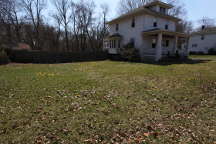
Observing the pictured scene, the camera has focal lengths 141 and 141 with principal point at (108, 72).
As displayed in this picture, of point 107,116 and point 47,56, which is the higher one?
point 47,56

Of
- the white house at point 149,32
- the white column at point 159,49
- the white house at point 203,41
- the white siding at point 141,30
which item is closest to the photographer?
the white column at point 159,49

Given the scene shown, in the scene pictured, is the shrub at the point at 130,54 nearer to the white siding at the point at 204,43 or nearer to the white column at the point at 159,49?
the white column at the point at 159,49

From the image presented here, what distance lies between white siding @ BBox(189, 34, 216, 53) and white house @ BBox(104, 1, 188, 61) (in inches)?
589

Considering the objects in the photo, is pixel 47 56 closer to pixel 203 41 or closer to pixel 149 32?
pixel 149 32

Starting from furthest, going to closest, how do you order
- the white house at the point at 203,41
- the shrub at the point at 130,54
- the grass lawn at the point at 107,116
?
the white house at the point at 203,41 < the shrub at the point at 130,54 < the grass lawn at the point at 107,116

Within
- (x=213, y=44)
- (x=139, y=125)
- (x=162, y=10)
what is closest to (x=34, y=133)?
(x=139, y=125)

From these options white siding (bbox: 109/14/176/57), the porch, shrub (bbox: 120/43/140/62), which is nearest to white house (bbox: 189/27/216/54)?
the porch

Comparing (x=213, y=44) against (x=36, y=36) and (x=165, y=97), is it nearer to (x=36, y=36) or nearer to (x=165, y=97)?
(x=165, y=97)

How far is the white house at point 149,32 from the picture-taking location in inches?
778

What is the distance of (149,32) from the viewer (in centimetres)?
1906

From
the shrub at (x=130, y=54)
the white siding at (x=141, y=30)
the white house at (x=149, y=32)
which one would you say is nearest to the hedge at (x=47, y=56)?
the white house at (x=149, y=32)

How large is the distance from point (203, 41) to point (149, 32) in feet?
86.3

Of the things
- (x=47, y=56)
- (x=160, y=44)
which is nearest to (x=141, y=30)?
(x=160, y=44)

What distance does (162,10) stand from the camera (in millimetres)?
23312
